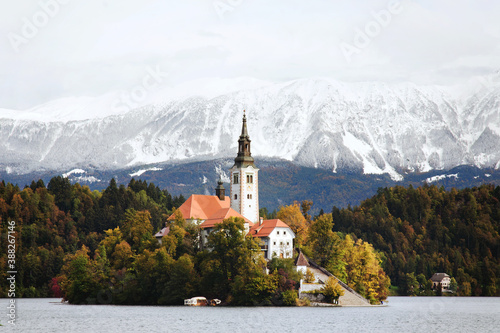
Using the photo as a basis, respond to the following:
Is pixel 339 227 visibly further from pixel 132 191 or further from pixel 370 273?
pixel 370 273

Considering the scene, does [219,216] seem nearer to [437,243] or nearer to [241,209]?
[241,209]

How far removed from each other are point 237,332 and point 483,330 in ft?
85.9

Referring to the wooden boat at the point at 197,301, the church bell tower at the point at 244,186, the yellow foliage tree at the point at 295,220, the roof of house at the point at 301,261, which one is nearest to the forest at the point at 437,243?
the yellow foliage tree at the point at 295,220

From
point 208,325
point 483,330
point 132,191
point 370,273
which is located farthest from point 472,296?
point 208,325

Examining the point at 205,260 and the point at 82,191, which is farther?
the point at 82,191

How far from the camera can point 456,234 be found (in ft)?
625

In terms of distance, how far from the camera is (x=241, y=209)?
126750 millimetres

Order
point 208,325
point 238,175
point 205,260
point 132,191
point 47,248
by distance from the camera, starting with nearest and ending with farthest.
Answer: point 208,325 → point 205,260 → point 238,175 → point 47,248 → point 132,191

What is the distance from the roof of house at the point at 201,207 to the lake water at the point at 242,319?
21034mm

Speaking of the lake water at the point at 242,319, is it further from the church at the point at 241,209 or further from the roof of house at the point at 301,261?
the church at the point at 241,209

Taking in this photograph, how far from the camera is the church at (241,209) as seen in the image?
116 metres

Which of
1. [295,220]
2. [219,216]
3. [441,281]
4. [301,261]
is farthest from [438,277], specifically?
[301,261]

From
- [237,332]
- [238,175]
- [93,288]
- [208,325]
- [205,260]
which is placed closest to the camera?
[237,332]

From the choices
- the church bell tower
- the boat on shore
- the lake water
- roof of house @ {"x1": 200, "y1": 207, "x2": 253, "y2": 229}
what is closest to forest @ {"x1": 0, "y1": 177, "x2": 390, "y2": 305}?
the boat on shore
